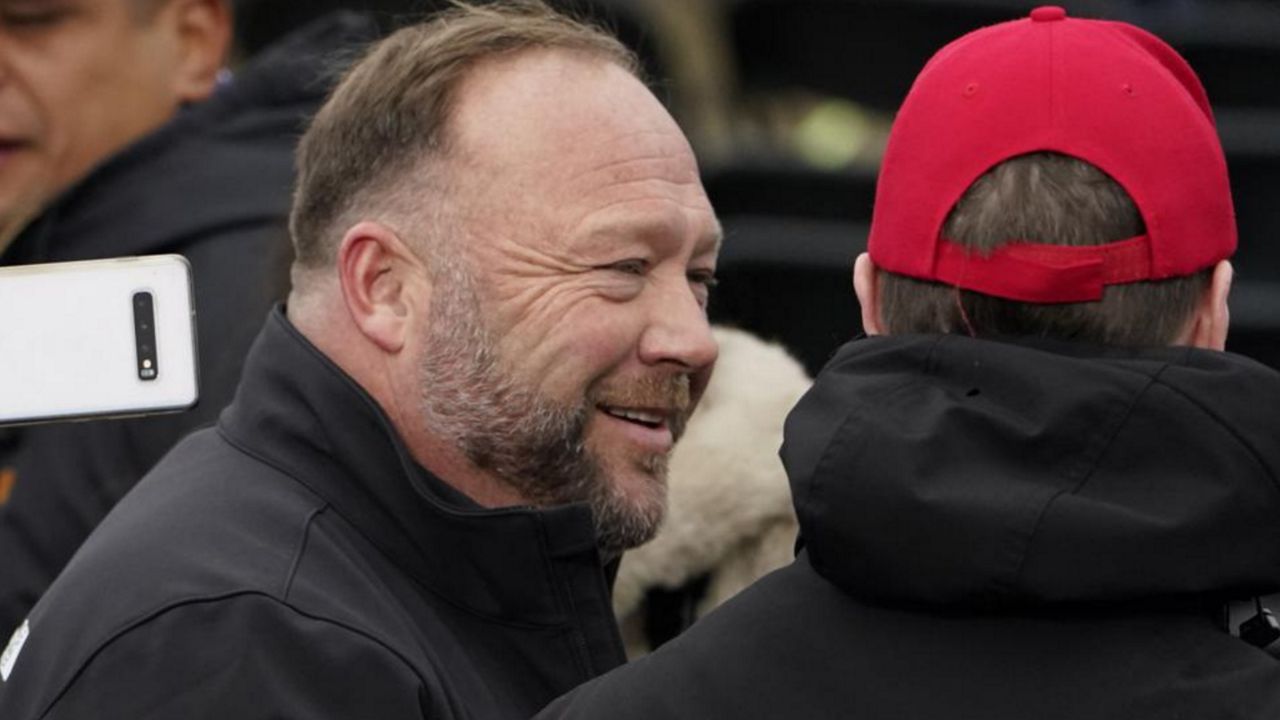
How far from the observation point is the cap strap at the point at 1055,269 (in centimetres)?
189

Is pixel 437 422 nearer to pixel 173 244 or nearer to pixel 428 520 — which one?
pixel 428 520

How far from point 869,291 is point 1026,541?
353mm

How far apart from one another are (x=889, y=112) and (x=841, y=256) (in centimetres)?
50

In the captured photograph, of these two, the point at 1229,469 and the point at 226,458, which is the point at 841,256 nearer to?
the point at 226,458

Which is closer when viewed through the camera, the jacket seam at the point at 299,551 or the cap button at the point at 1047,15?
the cap button at the point at 1047,15

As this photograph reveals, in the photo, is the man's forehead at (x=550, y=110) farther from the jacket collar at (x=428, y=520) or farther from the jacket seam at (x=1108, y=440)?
the jacket seam at (x=1108, y=440)

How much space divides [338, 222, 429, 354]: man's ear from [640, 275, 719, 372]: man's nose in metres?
0.27

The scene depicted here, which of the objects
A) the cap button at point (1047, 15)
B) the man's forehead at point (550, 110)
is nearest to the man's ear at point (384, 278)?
the man's forehead at point (550, 110)

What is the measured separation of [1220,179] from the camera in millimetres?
2027

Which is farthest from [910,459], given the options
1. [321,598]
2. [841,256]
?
[841,256]

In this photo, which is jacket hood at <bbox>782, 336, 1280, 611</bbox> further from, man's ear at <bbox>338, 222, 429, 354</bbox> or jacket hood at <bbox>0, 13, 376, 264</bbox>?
jacket hood at <bbox>0, 13, 376, 264</bbox>

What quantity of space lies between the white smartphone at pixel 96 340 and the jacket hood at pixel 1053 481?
698 mm

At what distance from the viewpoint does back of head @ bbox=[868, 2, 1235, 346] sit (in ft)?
6.29

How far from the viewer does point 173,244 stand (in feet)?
11.8
